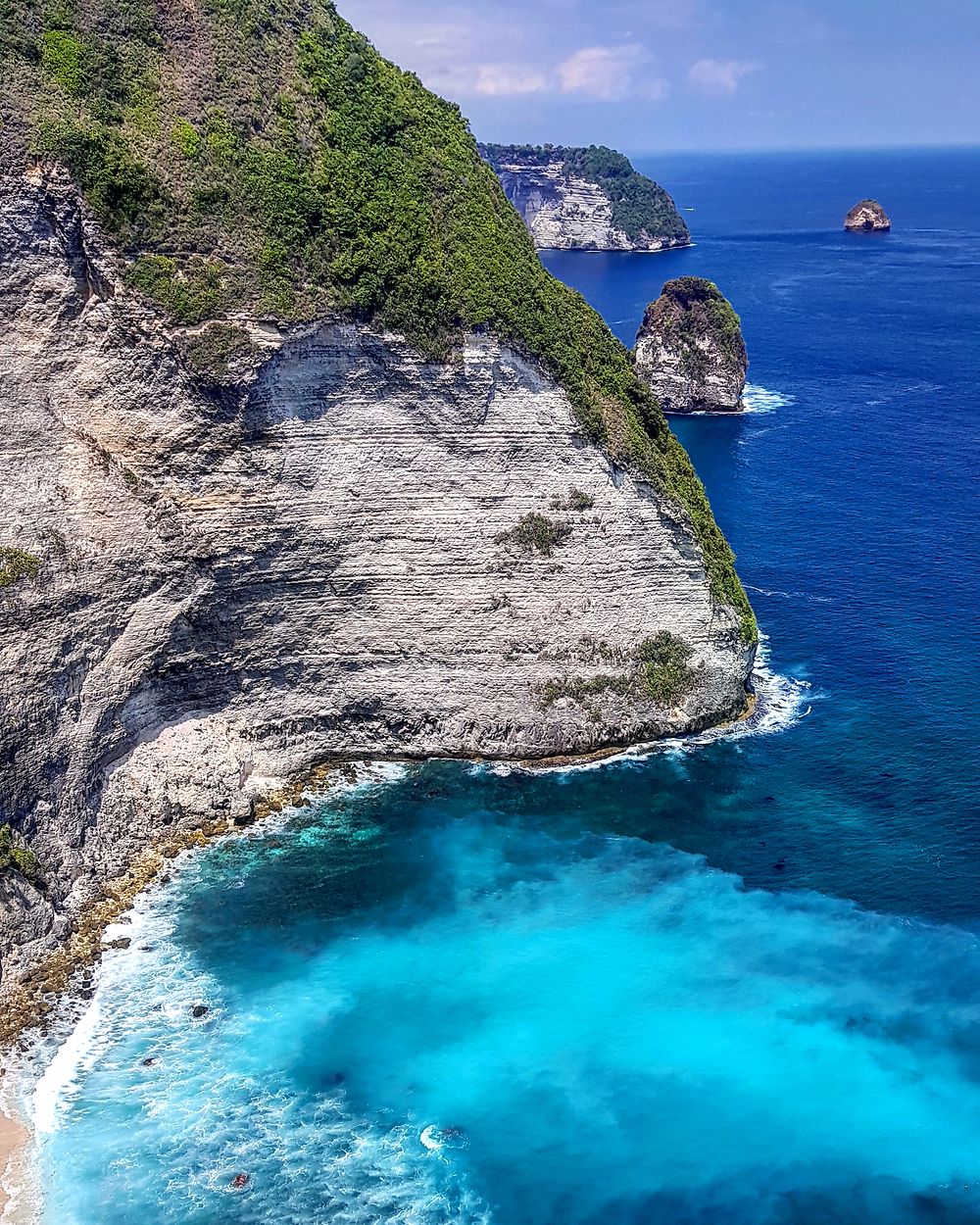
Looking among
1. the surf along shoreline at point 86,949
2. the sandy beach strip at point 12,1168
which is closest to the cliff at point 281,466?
the surf along shoreline at point 86,949

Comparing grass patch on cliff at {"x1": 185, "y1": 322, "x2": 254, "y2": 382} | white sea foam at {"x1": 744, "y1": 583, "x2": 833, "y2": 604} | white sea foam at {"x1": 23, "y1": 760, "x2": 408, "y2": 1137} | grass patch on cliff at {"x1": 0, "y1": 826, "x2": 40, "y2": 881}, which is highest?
grass patch on cliff at {"x1": 185, "y1": 322, "x2": 254, "y2": 382}

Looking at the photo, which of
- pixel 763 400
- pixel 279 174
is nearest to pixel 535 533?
pixel 279 174

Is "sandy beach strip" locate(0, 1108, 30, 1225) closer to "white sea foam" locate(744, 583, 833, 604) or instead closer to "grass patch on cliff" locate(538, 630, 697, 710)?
"grass patch on cliff" locate(538, 630, 697, 710)

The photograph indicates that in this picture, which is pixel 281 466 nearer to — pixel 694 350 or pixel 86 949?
pixel 86 949

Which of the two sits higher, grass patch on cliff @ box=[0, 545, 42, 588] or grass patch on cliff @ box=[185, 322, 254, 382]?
grass patch on cliff @ box=[185, 322, 254, 382]

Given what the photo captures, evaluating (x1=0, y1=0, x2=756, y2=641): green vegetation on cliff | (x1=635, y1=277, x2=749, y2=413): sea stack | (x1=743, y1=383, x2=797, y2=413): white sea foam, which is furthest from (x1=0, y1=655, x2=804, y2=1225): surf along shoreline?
(x1=635, y1=277, x2=749, y2=413): sea stack

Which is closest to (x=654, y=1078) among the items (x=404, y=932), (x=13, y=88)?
(x=404, y=932)

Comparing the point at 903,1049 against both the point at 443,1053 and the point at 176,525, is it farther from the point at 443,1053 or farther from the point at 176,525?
the point at 176,525
